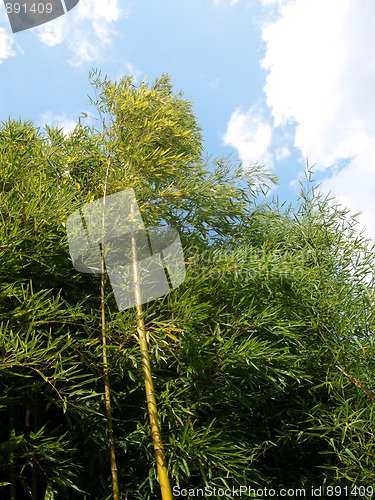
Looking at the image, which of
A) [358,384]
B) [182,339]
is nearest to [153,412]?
[182,339]

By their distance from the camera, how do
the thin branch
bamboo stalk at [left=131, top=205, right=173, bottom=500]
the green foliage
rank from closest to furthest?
bamboo stalk at [left=131, top=205, right=173, bottom=500] → the green foliage → the thin branch

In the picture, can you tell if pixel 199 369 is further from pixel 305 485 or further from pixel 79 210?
pixel 79 210

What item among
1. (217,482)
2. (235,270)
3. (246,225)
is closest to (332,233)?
(246,225)

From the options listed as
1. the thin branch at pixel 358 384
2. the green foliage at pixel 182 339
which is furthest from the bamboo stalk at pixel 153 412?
the thin branch at pixel 358 384

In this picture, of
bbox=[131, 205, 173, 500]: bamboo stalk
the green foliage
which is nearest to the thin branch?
the green foliage

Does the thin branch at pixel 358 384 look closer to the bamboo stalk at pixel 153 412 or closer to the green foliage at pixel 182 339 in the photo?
the green foliage at pixel 182 339

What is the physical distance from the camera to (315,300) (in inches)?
91.4

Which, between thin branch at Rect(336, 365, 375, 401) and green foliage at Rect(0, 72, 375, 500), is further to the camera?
thin branch at Rect(336, 365, 375, 401)

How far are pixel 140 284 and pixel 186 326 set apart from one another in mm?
442

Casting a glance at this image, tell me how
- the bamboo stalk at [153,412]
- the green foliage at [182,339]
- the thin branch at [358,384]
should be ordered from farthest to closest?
the thin branch at [358,384]
the green foliage at [182,339]
the bamboo stalk at [153,412]

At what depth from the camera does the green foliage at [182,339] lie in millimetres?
1718

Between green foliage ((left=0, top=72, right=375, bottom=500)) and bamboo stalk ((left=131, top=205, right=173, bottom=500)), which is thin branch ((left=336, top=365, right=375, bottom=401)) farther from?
bamboo stalk ((left=131, top=205, right=173, bottom=500))

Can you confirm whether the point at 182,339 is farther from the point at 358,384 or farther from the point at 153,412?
the point at 358,384

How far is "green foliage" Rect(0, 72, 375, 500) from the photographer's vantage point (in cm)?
172
